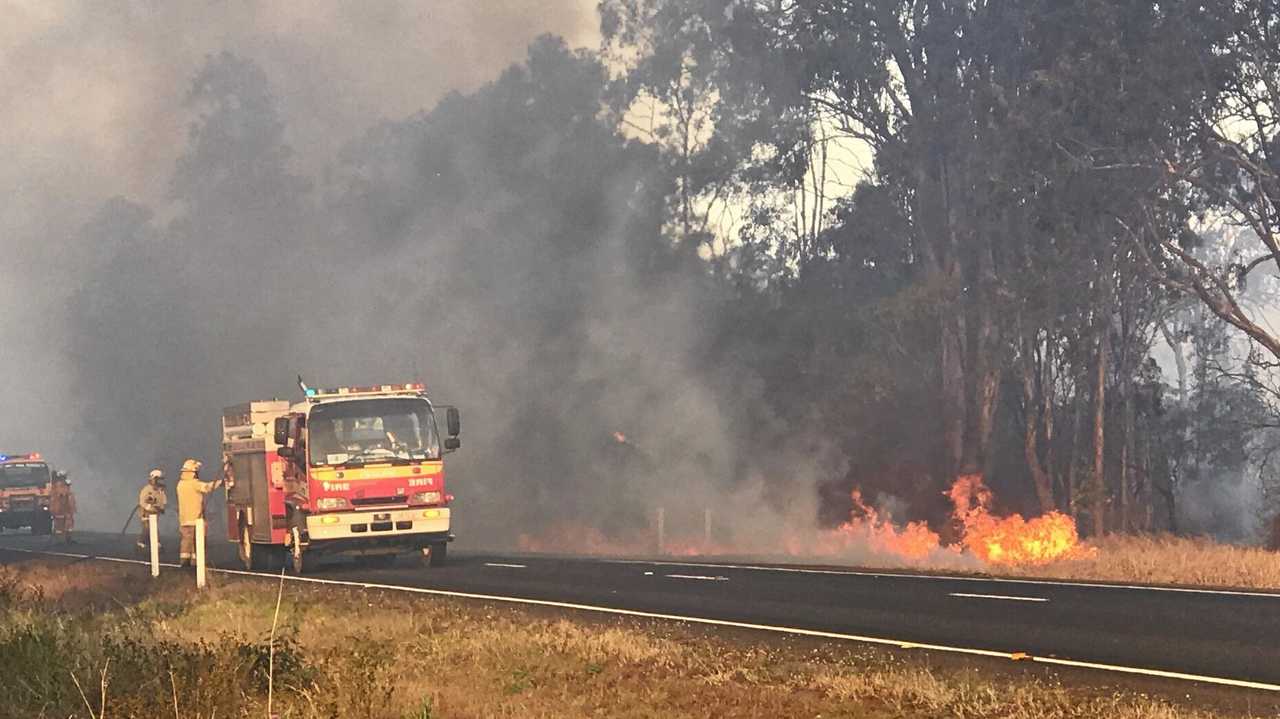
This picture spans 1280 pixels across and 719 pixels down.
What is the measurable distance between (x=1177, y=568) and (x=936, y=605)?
6.45 m

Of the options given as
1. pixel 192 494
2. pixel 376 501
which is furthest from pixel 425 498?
pixel 192 494

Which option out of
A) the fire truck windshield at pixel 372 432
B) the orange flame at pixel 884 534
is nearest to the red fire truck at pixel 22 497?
the orange flame at pixel 884 534

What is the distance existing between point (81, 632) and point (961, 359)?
33276 mm

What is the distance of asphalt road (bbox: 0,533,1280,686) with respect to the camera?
15.4 m

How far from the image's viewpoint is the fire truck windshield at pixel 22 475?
170 feet

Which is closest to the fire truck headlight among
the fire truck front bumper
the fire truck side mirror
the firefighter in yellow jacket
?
the fire truck front bumper

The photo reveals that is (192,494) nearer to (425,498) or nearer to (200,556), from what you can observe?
(200,556)

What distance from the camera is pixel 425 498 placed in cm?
2847

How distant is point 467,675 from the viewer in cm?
1439

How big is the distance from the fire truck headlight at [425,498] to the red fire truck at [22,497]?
2696 centimetres

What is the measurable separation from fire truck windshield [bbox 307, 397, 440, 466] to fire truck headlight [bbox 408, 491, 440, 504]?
0.55 m

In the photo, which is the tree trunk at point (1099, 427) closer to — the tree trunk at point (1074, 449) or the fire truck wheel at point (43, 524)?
the tree trunk at point (1074, 449)

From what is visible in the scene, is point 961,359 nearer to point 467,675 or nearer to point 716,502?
point 716,502

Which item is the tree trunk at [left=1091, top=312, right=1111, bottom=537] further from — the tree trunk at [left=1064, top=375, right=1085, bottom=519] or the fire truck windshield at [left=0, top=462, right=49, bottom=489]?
the fire truck windshield at [left=0, top=462, right=49, bottom=489]
